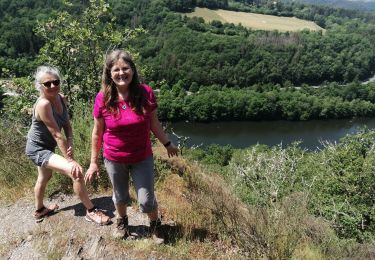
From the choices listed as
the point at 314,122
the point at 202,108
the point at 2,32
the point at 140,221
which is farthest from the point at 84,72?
the point at 2,32

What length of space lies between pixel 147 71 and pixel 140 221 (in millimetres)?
3662

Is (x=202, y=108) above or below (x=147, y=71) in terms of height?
below

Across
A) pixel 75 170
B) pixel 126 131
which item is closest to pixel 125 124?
pixel 126 131

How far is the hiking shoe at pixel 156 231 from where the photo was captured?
127 inches

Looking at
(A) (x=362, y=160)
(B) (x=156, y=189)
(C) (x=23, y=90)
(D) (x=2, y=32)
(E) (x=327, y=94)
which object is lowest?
(E) (x=327, y=94)

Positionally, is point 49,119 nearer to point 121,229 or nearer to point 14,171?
point 121,229

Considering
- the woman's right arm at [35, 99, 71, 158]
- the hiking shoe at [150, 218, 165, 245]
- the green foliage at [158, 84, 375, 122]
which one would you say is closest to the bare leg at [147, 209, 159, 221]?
the hiking shoe at [150, 218, 165, 245]

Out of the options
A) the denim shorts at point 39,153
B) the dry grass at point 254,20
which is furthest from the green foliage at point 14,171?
the dry grass at point 254,20

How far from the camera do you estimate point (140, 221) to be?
11.9 feet

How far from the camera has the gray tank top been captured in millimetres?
3338

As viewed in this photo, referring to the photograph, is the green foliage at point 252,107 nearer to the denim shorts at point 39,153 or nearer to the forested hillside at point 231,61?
the forested hillside at point 231,61

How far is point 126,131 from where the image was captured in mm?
2848

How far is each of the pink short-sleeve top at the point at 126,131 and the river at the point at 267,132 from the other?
33.1 metres

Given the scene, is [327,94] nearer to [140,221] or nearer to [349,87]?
[349,87]
